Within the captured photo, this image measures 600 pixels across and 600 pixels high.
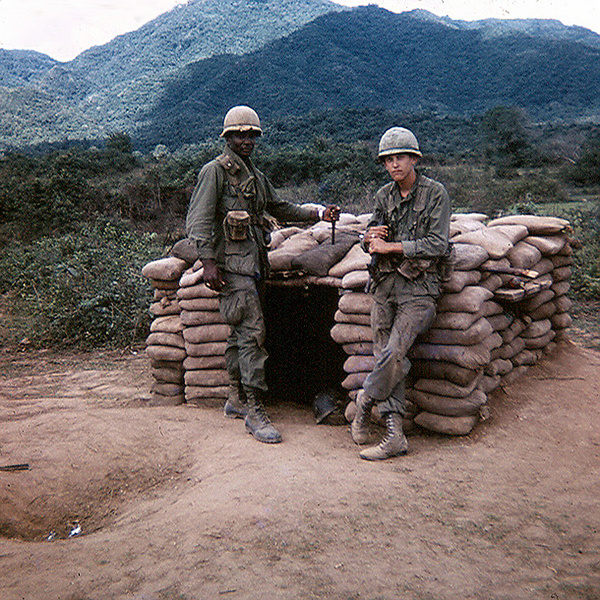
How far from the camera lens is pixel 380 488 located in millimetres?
3209

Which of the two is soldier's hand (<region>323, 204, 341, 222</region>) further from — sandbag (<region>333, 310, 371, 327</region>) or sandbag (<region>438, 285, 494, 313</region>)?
sandbag (<region>438, 285, 494, 313</region>)

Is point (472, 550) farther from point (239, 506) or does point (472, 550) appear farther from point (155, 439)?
point (155, 439)

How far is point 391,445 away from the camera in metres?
3.73

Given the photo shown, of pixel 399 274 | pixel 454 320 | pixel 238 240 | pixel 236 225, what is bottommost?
pixel 454 320

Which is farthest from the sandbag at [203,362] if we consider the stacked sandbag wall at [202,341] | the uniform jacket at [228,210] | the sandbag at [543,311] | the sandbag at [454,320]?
the sandbag at [543,311]

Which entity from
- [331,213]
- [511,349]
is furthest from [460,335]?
[331,213]

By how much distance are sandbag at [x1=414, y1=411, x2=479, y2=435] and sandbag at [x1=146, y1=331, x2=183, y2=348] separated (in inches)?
82.8

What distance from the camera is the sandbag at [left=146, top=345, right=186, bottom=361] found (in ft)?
16.6

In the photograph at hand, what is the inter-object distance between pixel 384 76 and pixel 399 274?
64.5 metres

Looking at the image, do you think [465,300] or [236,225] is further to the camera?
[236,225]

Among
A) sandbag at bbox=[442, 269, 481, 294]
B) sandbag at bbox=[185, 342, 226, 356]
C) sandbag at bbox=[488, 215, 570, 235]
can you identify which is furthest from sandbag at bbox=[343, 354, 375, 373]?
sandbag at bbox=[488, 215, 570, 235]

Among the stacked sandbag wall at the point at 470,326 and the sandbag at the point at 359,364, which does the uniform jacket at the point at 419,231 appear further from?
the sandbag at the point at 359,364

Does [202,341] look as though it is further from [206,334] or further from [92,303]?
[92,303]

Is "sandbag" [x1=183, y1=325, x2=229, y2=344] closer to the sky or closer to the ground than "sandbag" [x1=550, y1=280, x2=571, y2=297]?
closer to the ground
